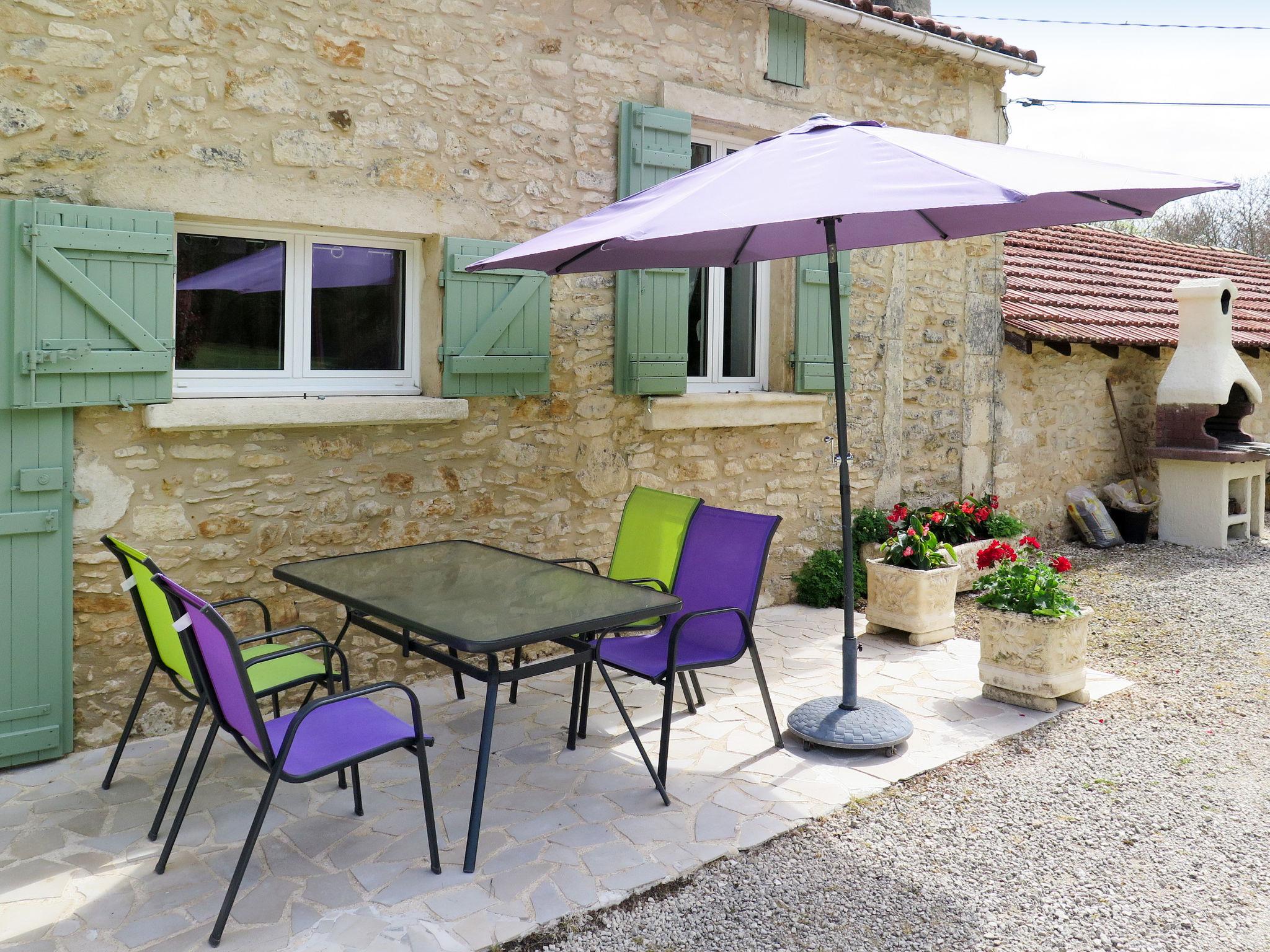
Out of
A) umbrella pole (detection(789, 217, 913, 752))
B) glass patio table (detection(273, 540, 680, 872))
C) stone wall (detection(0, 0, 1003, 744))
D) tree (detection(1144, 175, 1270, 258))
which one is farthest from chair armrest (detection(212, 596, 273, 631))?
tree (detection(1144, 175, 1270, 258))

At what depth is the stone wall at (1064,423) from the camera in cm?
759

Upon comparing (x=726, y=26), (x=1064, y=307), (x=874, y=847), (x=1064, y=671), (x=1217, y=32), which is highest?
(x=1217, y=32)

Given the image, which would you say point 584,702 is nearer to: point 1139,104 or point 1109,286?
point 1109,286

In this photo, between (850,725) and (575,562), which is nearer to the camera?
(850,725)

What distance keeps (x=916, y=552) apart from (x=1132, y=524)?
3.72 metres

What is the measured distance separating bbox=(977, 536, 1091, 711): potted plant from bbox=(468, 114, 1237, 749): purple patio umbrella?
685 millimetres

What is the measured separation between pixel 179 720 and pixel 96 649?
44 cm

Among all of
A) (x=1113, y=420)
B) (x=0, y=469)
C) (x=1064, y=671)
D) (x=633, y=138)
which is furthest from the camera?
(x=1113, y=420)

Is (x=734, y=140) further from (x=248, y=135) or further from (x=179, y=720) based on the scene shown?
(x=179, y=720)

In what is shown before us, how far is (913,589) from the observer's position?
5.38 m

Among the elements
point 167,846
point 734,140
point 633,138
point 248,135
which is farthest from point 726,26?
point 167,846

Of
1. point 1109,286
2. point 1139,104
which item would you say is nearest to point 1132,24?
point 1139,104

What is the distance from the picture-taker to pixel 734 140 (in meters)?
5.89

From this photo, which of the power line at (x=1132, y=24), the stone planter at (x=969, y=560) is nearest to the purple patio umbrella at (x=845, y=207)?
the stone planter at (x=969, y=560)
